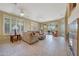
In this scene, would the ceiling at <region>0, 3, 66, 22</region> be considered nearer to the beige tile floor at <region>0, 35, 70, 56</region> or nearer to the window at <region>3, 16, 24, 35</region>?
the window at <region>3, 16, 24, 35</region>

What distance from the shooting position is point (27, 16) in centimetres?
262

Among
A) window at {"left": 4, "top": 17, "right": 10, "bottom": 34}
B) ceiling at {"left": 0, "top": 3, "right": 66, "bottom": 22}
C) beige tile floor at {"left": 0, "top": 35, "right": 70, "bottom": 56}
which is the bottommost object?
beige tile floor at {"left": 0, "top": 35, "right": 70, "bottom": 56}

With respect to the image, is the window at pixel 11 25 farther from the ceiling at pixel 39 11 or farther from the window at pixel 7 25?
the ceiling at pixel 39 11

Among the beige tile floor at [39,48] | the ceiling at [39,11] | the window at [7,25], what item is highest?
the ceiling at [39,11]

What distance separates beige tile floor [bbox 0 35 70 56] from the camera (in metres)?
2.42

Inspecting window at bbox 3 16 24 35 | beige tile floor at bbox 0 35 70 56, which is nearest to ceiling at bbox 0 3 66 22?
window at bbox 3 16 24 35

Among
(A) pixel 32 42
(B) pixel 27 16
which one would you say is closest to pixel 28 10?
(B) pixel 27 16

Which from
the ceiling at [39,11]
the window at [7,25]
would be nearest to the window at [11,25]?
the window at [7,25]

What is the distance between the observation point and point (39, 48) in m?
2.64

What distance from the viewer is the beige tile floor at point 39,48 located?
95.3 inches

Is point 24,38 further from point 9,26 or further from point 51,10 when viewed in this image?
point 51,10

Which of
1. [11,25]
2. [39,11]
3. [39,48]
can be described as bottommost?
[39,48]

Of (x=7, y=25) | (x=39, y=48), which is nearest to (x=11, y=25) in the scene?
(x=7, y=25)

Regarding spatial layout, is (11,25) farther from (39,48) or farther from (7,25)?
(39,48)
